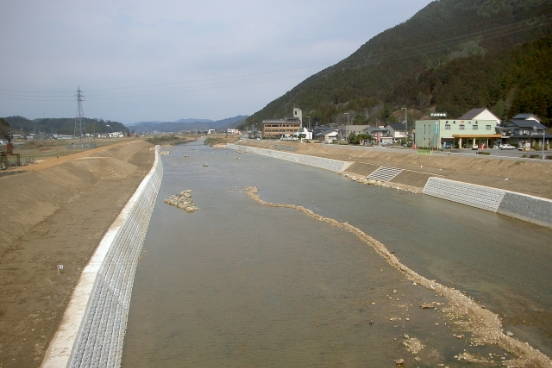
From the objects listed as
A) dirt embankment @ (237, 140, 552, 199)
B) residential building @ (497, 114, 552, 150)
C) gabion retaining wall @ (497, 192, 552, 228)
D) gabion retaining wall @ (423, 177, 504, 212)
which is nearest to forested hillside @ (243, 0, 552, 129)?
residential building @ (497, 114, 552, 150)

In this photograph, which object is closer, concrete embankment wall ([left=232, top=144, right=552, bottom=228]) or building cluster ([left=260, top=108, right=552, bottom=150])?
concrete embankment wall ([left=232, top=144, right=552, bottom=228])

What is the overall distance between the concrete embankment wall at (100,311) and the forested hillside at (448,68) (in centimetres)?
5068

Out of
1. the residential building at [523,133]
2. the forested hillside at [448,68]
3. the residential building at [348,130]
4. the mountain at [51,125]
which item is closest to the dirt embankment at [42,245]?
the residential building at [523,133]

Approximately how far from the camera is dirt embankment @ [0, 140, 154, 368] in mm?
5532

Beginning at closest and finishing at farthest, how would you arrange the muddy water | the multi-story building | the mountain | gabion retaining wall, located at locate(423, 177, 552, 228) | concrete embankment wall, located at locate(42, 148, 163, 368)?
concrete embankment wall, located at locate(42, 148, 163, 368), the muddy water, gabion retaining wall, located at locate(423, 177, 552, 228), the multi-story building, the mountain

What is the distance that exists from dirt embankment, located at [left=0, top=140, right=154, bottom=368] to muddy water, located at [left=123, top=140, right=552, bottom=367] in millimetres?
1380

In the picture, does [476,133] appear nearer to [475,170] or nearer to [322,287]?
[475,170]

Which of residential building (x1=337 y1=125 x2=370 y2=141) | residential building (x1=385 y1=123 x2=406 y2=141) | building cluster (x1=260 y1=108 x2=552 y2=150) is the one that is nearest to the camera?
building cluster (x1=260 y1=108 x2=552 y2=150)

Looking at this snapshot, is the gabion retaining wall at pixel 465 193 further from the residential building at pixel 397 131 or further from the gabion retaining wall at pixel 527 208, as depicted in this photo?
the residential building at pixel 397 131

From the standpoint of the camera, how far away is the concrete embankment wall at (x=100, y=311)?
504cm

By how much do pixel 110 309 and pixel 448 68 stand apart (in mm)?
79260

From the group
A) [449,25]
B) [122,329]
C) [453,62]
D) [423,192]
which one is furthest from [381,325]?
[449,25]

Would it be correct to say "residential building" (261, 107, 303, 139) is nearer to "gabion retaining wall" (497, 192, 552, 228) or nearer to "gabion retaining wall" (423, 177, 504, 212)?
"gabion retaining wall" (423, 177, 504, 212)

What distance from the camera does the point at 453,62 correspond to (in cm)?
7481
